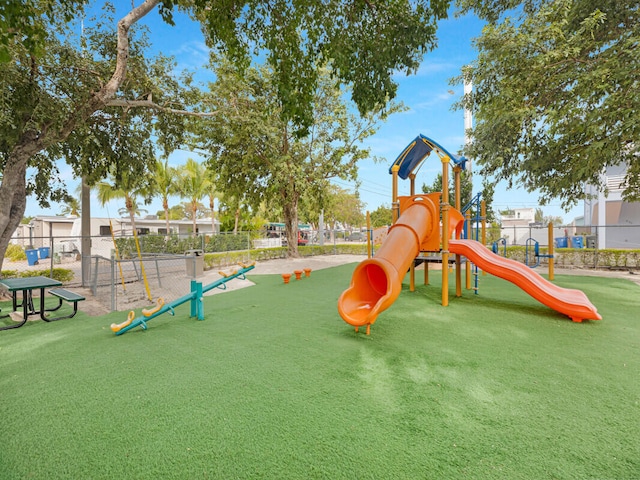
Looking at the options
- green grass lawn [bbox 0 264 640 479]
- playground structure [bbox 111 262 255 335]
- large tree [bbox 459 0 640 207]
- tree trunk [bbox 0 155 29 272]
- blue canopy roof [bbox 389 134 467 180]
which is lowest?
green grass lawn [bbox 0 264 640 479]

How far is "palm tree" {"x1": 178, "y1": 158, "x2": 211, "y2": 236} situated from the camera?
28.5 metres

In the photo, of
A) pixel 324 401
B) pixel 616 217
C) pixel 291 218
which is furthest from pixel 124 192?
pixel 616 217

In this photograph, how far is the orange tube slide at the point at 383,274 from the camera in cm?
456

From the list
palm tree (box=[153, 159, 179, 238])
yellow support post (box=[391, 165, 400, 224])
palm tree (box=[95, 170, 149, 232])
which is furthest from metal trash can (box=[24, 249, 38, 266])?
yellow support post (box=[391, 165, 400, 224])

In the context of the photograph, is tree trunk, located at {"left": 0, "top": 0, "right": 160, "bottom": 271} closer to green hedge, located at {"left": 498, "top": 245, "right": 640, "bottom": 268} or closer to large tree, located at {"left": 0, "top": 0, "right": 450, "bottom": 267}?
large tree, located at {"left": 0, "top": 0, "right": 450, "bottom": 267}

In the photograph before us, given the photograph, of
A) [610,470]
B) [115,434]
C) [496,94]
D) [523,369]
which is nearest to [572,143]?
[496,94]

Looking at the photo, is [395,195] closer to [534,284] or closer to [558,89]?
[534,284]

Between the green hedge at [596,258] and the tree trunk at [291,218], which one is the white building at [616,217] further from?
the tree trunk at [291,218]

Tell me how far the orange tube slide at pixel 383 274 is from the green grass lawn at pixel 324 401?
0.38 m

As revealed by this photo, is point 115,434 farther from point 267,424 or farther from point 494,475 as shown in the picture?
point 494,475

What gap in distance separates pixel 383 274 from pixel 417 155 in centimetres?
429

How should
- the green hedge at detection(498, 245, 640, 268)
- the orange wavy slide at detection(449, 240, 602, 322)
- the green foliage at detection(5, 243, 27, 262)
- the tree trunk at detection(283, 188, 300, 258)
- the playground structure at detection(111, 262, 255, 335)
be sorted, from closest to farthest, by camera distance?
the playground structure at detection(111, 262, 255, 335) < the orange wavy slide at detection(449, 240, 602, 322) < the green hedge at detection(498, 245, 640, 268) < the green foliage at detection(5, 243, 27, 262) < the tree trunk at detection(283, 188, 300, 258)

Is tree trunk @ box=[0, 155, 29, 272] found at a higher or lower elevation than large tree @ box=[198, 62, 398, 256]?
lower

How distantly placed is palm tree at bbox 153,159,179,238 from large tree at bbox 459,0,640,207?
24.7 meters
